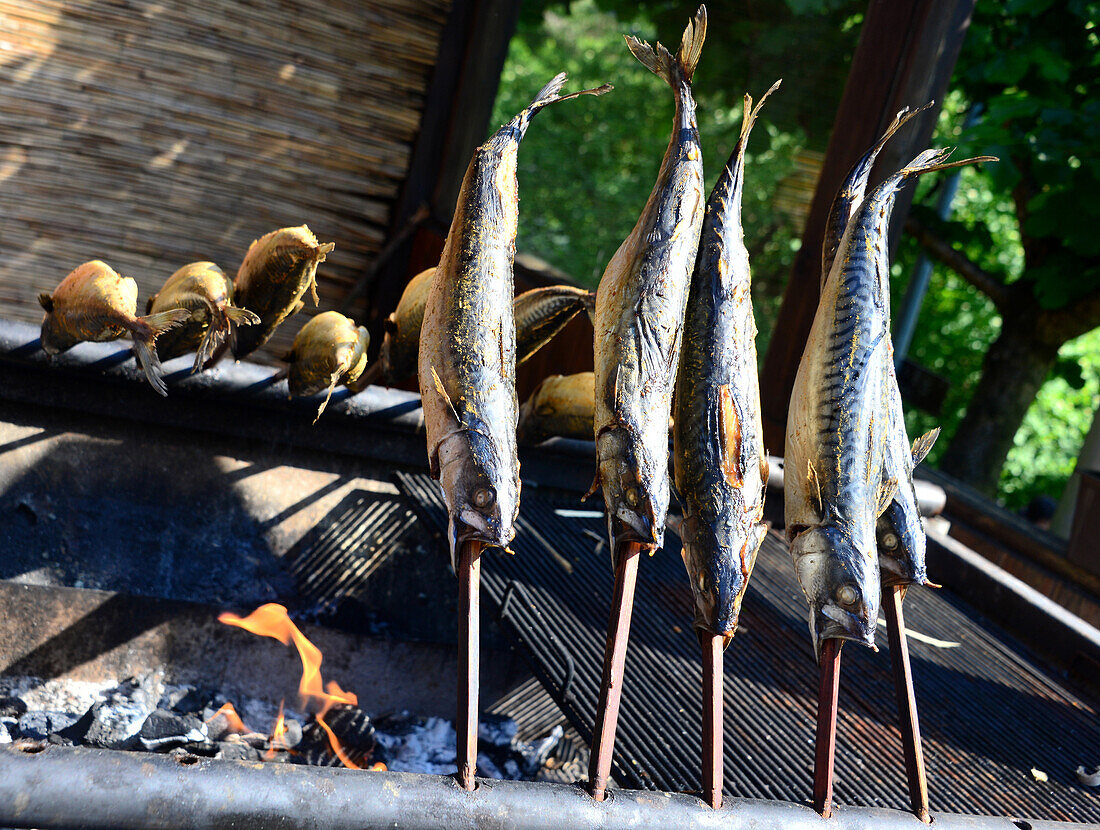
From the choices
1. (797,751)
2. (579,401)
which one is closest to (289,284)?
(579,401)

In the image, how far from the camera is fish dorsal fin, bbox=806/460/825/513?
1.50 metres

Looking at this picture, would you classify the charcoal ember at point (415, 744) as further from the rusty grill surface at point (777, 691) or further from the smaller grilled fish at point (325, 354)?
the smaller grilled fish at point (325, 354)

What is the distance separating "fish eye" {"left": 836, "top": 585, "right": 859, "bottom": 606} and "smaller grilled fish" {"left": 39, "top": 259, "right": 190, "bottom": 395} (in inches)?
56.4

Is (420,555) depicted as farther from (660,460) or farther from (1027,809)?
(1027,809)

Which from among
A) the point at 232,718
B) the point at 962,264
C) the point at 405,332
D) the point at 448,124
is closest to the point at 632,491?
the point at 405,332

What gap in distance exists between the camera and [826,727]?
146 centimetres

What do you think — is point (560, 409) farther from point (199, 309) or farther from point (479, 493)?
point (479, 493)

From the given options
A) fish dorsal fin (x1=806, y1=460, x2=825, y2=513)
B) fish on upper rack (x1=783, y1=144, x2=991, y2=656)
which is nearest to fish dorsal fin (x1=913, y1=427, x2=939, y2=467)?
fish on upper rack (x1=783, y1=144, x2=991, y2=656)

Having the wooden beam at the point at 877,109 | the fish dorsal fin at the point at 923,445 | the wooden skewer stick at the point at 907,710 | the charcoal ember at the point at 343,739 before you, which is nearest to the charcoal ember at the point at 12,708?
the charcoal ember at the point at 343,739

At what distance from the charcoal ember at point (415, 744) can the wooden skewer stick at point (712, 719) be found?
1122mm

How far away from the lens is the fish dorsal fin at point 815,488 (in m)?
1.50

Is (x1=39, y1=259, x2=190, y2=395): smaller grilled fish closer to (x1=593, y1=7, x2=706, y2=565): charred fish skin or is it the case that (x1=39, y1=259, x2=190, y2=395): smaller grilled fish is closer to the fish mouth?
(x1=593, y1=7, x2=706, y2=565): charred fish skin

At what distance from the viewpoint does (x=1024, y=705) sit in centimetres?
222

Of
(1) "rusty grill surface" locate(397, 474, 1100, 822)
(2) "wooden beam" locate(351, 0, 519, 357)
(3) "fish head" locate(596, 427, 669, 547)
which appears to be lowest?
(1) "rusty grill surface" locate(397, 474, 1100, 822)
